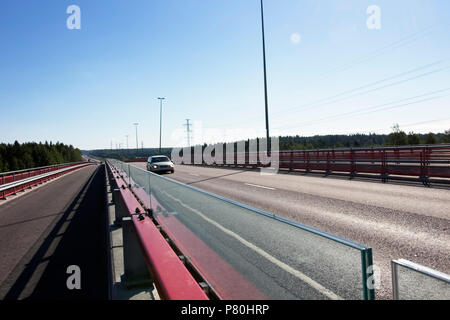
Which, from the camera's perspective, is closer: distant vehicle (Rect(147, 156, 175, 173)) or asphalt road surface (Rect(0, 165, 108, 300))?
asphalt road surface (Rect(0, 165, 108, 300))

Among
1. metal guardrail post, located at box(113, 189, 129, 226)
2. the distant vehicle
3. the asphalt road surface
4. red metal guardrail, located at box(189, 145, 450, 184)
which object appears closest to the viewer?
the asphalt road surface

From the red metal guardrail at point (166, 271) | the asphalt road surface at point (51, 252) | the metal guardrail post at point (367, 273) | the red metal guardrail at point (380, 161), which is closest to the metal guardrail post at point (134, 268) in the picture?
the red metal guardrail at point (166, 271)

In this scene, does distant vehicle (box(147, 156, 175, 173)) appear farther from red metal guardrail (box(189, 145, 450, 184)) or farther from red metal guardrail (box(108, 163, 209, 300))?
red metal guardrail (box(108, 163, 209, 300))

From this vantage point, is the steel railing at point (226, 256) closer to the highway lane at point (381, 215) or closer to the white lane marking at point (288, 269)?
the white lane marking at point (288, 269)

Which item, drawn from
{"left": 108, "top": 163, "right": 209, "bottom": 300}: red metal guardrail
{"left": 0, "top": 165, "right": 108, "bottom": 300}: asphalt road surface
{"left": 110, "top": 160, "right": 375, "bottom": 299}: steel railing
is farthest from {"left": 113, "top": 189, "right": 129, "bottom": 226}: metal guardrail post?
{"left": 108, "top": 163, "right": 209, "bottom": 300}: red metal guardrail

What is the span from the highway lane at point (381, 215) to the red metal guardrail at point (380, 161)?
2166 millimetres

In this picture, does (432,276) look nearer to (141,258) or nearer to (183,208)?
(183,208)

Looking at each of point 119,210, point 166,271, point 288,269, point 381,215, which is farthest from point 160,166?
point 288,269

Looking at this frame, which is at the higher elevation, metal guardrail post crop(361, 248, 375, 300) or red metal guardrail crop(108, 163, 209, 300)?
metal guardrail post crop(361, 248, 375, 300)

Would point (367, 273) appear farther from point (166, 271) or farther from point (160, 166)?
point (160, 166)

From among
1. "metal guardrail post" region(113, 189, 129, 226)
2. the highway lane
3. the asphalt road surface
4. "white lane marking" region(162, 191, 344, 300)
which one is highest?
"white lane marking" region(162, 191, 344, 300)

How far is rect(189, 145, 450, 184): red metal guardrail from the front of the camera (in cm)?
1338

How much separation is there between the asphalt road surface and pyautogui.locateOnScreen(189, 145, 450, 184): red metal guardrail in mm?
13346

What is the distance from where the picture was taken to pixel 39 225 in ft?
30.0
